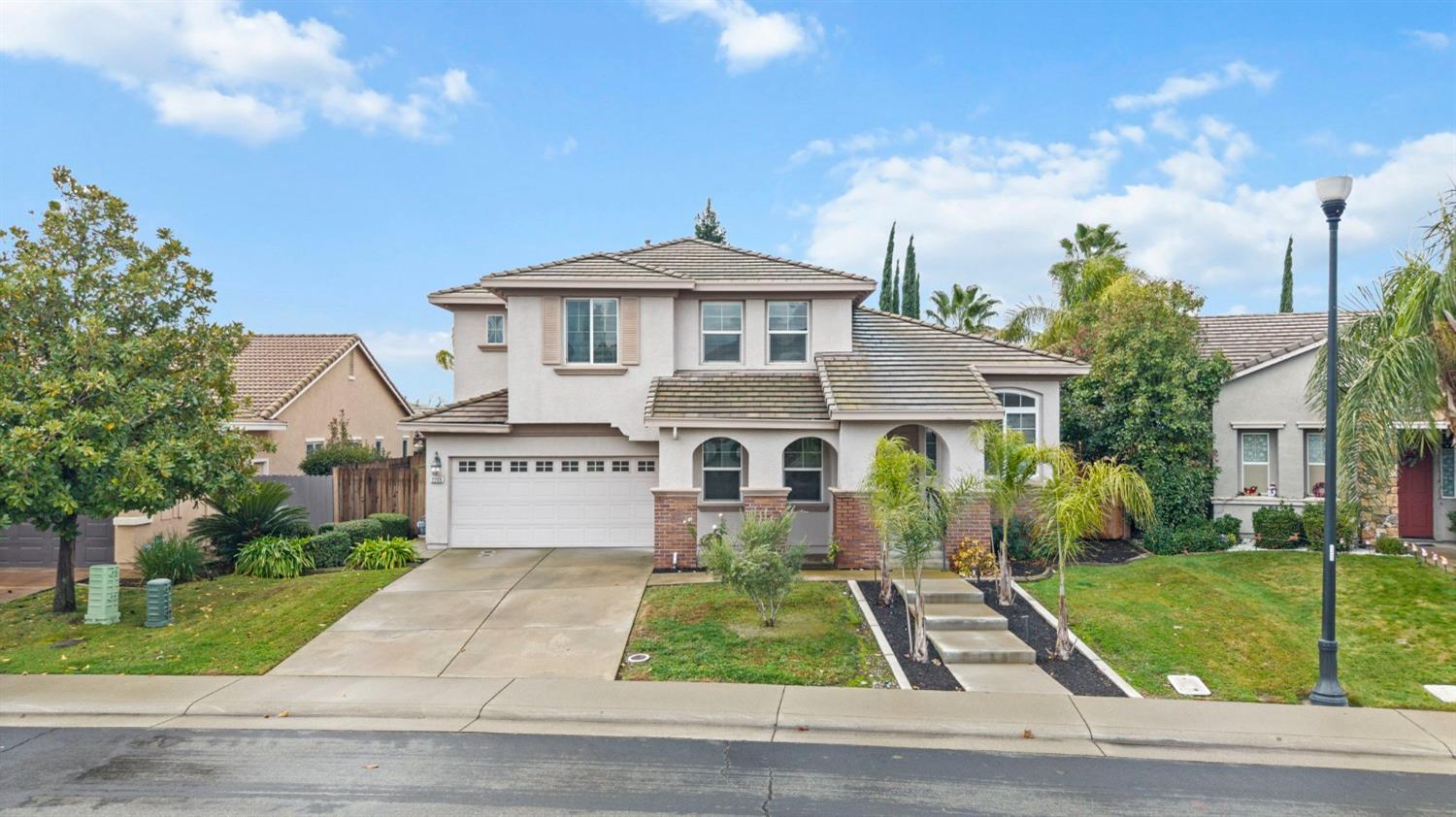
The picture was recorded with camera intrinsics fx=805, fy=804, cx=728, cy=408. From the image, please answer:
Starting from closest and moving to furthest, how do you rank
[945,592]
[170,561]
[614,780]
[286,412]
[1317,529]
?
1. [614,780]
2. [945,592]
3. [170,561]
4. [1317,529]
5. [286,412]

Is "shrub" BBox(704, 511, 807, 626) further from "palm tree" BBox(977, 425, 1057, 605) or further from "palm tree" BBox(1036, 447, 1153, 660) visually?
"palm tree" BBox(1036, 447, 1153, 660)

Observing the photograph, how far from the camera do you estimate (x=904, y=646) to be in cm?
1052

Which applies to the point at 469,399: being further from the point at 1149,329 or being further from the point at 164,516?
the point at 1149,329

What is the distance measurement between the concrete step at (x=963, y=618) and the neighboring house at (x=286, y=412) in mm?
11032

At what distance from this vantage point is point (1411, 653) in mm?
10266

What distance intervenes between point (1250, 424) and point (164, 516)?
22912 millimetres

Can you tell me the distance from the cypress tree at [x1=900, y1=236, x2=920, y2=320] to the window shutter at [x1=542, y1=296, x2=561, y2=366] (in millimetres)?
23398

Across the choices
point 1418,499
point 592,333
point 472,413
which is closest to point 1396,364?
point 1418,499

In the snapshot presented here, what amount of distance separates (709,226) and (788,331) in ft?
66.0

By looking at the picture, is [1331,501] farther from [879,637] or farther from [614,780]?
[614,780]

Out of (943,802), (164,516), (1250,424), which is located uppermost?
(1250,424)

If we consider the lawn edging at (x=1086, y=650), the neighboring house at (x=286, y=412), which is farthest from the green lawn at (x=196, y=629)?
the lawn edging at (x=1086, y=650)

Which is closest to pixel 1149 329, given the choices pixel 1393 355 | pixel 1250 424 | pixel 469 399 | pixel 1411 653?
pixel 1250 424

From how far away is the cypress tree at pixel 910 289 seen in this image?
36688 mm
